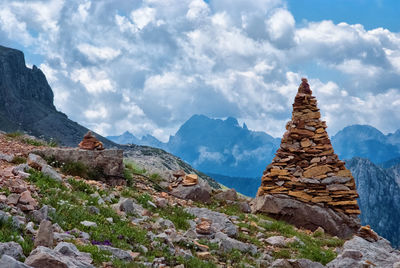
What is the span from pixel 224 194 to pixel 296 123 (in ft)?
20.8

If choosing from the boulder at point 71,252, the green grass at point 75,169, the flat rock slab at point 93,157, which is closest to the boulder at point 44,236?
the boulder at point 71,252

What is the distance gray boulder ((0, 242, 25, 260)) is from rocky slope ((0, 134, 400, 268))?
0.02 meters

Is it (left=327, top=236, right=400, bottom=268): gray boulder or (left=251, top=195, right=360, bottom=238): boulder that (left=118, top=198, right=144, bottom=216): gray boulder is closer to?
(left=327, top=236, right=400, bottom=268): gray boulder

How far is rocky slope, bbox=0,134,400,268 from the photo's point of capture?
25.4 ft

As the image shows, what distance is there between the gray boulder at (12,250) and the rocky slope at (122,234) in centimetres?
2

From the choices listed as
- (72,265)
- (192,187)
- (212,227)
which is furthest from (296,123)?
(72,265)

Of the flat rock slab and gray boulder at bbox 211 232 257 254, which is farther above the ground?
the flat rock slab

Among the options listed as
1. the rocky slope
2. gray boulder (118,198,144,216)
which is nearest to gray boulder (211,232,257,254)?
the rocky slope

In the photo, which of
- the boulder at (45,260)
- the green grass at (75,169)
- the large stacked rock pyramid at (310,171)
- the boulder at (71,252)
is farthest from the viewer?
the large stacked rock pyramid at (310,171)

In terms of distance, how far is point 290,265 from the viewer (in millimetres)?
10828

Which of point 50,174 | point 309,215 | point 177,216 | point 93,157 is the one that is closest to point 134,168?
point 93,157

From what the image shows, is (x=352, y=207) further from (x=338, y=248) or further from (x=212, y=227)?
(x=212, y=227)

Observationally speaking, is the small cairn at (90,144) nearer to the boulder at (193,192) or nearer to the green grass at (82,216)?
the boulder at (193,192)

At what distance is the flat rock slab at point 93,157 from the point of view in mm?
17247
